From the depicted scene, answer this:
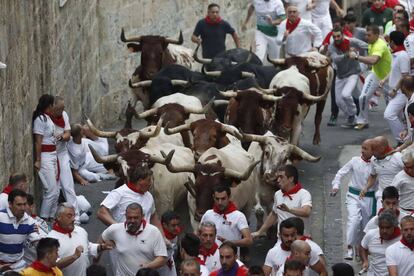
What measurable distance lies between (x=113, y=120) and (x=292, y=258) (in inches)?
468

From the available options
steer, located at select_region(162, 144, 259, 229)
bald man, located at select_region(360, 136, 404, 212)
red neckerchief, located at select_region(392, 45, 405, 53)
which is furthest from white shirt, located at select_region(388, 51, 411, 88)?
bald man, located at select_region(360, 136, 404, 212)

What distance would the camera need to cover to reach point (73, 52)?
2416 centimetres

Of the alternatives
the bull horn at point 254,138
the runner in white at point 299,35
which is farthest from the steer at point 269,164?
the runner in white at point 299,35

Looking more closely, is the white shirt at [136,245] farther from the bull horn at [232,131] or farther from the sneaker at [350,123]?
the sneaker at [350,123]

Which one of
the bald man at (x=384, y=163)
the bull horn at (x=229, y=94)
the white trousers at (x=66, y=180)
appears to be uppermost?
the bald man at (x=384, y=163)

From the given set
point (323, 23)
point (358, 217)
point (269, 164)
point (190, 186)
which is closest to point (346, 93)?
point (323, 23)

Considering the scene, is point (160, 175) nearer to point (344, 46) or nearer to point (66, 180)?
point (66, 180)

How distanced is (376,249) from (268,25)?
40.5 ft

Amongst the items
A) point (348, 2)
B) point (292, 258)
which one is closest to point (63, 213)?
point (292, 258)

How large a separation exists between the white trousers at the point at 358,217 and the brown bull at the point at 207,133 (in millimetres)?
2164

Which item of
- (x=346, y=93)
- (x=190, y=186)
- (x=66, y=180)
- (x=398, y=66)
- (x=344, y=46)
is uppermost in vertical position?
(x=398, y=66)

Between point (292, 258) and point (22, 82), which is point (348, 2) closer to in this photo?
point (22, 82)

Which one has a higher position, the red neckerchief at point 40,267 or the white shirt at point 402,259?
the white shirt at point 402,259

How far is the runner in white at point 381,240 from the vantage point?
52.2ft
